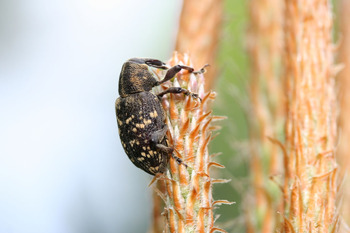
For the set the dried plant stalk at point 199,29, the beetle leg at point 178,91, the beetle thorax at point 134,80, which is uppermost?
the dried plant stalk at point 199,29

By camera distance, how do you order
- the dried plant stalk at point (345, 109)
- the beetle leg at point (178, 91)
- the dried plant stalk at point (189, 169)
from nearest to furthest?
1. the dried plant stalk at point (189, 169)
2. the beetle leg at point (178, 91)
3. the dried plant stalk at point (345, 109)

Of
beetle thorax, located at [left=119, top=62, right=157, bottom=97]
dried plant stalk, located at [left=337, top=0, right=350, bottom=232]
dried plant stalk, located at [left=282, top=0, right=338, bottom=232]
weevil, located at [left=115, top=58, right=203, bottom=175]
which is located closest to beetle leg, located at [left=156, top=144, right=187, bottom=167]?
weevil, located at [left=115, top=58, right=203, bottom=175]

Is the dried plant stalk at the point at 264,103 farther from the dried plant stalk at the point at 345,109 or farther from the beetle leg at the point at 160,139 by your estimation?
the beetle leg at the point at 160,139

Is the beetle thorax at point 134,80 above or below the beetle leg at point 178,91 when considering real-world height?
above

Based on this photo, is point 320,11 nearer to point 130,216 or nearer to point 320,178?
point 320,178

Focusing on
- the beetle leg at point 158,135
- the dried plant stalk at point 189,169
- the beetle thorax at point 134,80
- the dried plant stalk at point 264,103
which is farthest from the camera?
the beetle thorax at point 134,80

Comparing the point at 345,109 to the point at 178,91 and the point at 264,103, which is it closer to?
the point at 264,103

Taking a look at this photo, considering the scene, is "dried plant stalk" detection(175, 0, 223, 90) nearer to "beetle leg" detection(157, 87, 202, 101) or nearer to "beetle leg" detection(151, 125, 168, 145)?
"beetle leg" detection(151, 125, 168, 145)

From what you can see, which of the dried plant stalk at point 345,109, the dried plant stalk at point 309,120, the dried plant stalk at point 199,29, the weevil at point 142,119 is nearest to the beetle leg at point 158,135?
the weevil at point 142,119

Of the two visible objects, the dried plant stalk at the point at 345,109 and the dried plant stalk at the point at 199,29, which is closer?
the dried plant stalk at the point at 345,109
